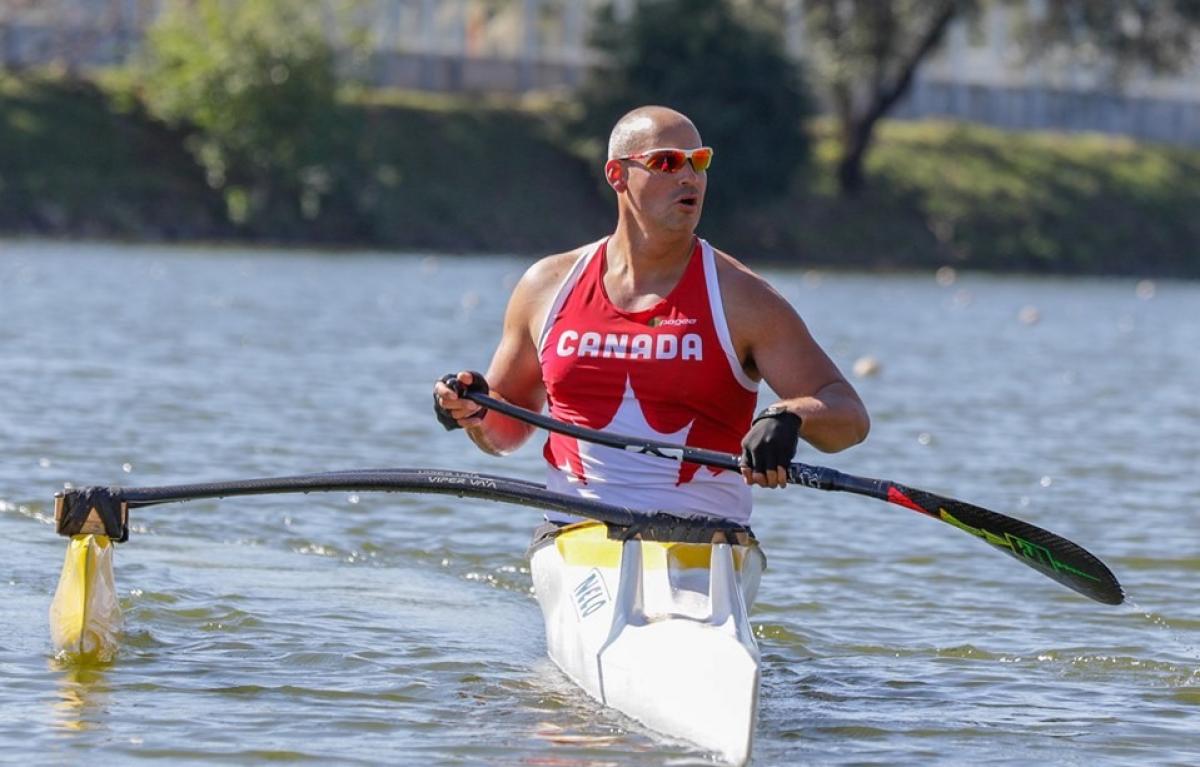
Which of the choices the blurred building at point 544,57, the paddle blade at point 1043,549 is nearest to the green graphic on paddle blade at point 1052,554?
→ the paddle blade at point 1043,549

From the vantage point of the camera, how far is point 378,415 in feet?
48.6

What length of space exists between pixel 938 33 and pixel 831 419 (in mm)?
45337

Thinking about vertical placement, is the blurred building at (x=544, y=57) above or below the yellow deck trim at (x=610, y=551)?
above

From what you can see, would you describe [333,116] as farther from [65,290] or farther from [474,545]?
[474,545]

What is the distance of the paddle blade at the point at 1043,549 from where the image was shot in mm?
6840

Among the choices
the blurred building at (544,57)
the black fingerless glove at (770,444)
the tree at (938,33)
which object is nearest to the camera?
the black fingerless glove at (770,444)

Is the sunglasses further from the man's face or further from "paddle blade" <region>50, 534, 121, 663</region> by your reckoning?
"paddle blade" <region>50, 534, 121, 663</region>

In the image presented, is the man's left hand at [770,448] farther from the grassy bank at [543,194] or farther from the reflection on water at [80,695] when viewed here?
the grassy bank at [543,194]

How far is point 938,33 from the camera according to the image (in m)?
50.3

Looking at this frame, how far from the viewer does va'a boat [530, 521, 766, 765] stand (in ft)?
19.4

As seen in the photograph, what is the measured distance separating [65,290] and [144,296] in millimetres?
1190

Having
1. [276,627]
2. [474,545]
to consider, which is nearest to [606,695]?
[276,627]

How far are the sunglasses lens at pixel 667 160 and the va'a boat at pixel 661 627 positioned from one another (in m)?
1.23

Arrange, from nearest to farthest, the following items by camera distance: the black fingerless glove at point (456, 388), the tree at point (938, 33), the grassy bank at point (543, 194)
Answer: the black fingerless glove at point (456, 388) < the grassy bank at point (543, 194) < the tree at point (938, 33)
